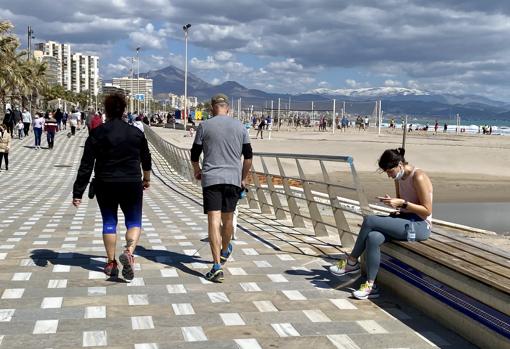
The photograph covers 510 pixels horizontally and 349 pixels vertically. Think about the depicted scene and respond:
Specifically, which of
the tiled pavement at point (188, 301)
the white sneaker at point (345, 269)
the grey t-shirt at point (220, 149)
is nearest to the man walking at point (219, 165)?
the grey t-shirt at point (220, 149)

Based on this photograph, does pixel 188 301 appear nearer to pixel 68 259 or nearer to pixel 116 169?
pixel 116 169

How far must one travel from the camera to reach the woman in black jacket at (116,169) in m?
4.99

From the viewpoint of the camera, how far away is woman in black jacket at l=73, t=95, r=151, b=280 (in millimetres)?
4988

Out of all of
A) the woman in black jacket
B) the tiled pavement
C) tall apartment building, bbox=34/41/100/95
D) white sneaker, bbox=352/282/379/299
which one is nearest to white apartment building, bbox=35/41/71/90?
tall apartment building, bbox=34/41/100/95

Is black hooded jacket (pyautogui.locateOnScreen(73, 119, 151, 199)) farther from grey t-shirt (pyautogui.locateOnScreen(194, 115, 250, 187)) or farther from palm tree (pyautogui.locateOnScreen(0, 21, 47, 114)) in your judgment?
palm tree (pyautogui.locateOnScreen(0, 21, 47, 114))

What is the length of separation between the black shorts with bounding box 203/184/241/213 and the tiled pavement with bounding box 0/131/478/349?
642mm

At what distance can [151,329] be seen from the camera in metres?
3.90

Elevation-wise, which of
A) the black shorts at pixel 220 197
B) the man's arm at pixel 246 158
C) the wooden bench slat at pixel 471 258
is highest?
the man's arm at pixel 246 158

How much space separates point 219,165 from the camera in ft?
16.8

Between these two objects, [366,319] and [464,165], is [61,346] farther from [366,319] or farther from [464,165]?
[464,165]

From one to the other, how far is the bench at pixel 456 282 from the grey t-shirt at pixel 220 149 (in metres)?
1.41

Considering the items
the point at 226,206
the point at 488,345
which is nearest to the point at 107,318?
the point at 226,206

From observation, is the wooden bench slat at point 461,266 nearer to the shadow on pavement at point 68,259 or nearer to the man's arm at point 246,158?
the man's arm at point 246,158

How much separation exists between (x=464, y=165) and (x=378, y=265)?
2713 cm
